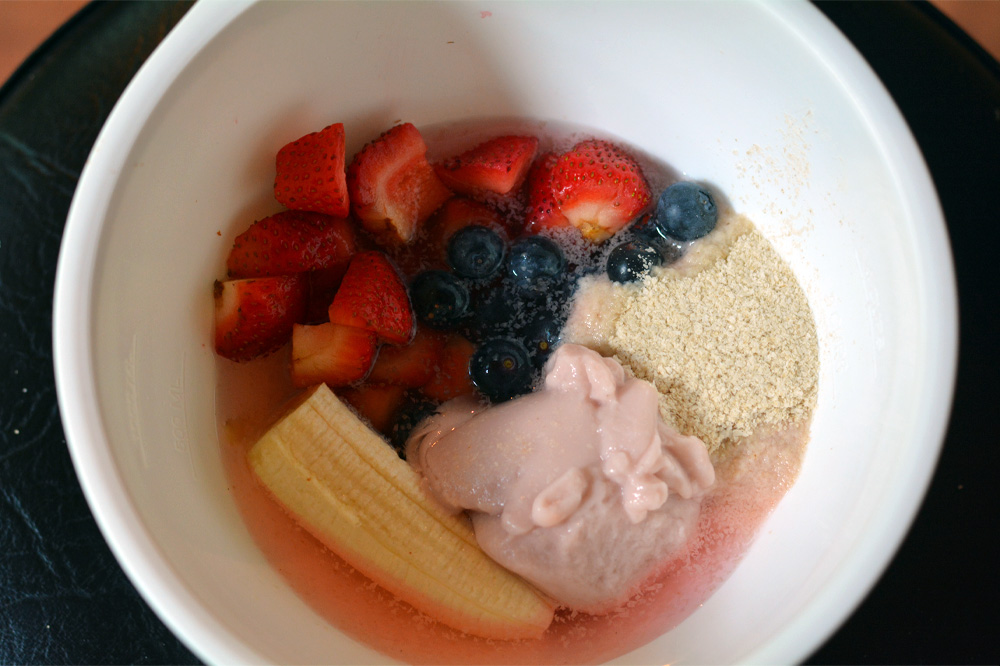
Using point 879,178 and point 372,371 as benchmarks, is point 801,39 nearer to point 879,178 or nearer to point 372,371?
point 879,178

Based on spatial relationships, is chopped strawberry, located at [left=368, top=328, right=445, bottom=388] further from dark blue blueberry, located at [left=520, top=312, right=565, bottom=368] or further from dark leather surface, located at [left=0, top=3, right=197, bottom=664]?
dark leather surface, located at [left=0, top=3, right=197, bottom=664]

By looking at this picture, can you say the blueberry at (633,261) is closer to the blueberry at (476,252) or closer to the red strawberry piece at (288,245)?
the blueberry at (476,252)

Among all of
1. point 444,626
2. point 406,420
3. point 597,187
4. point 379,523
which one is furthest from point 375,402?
point 597,187

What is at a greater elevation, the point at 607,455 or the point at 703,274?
the point at 703,274

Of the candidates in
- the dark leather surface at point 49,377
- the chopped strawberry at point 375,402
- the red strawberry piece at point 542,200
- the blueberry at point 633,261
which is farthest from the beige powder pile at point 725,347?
the dark leather surface at point 49,377

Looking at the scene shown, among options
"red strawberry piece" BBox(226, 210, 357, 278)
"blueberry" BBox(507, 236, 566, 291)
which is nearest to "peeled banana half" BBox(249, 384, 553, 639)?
"red strawberry piece" BBox(226, 210, 357, 278)

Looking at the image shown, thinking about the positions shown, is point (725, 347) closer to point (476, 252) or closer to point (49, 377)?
point (476, 252)

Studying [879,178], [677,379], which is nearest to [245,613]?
[677,379]
